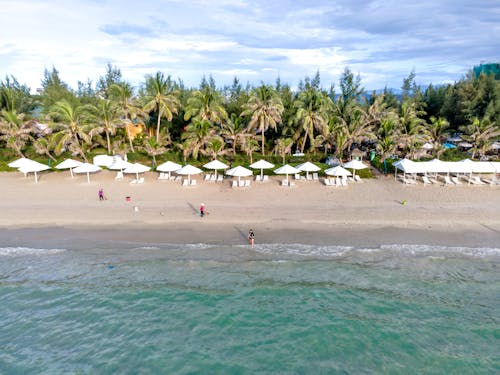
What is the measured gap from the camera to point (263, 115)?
30.3 meters

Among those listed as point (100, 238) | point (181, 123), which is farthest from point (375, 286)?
point (181, 123)

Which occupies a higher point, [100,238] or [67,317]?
[100,238]

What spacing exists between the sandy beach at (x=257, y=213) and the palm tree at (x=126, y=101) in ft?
29.9

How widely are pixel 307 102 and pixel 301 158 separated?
5.46m

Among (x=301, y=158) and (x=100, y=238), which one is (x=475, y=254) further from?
(x=100, y=238)

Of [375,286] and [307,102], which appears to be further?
[307,102]

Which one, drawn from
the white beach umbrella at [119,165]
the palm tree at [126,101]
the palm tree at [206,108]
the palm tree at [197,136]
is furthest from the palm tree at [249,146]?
the palm tree at [126,101]

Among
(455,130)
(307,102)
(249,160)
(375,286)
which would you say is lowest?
(375,286)

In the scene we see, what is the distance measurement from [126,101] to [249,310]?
85.9 feet

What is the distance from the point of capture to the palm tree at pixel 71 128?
29.0 m

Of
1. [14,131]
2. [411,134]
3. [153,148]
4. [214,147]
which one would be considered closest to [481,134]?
[411,134]

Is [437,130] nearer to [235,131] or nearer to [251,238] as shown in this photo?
[235,131]

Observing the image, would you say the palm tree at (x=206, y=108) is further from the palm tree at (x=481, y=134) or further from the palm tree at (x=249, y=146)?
the palm tree at (x=481, y=134)

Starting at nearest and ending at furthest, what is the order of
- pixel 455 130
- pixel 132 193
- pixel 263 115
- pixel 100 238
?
1. pixel 100 238
2. pixel 132 193
3. pixel 263 115
4. pixel 455 130
